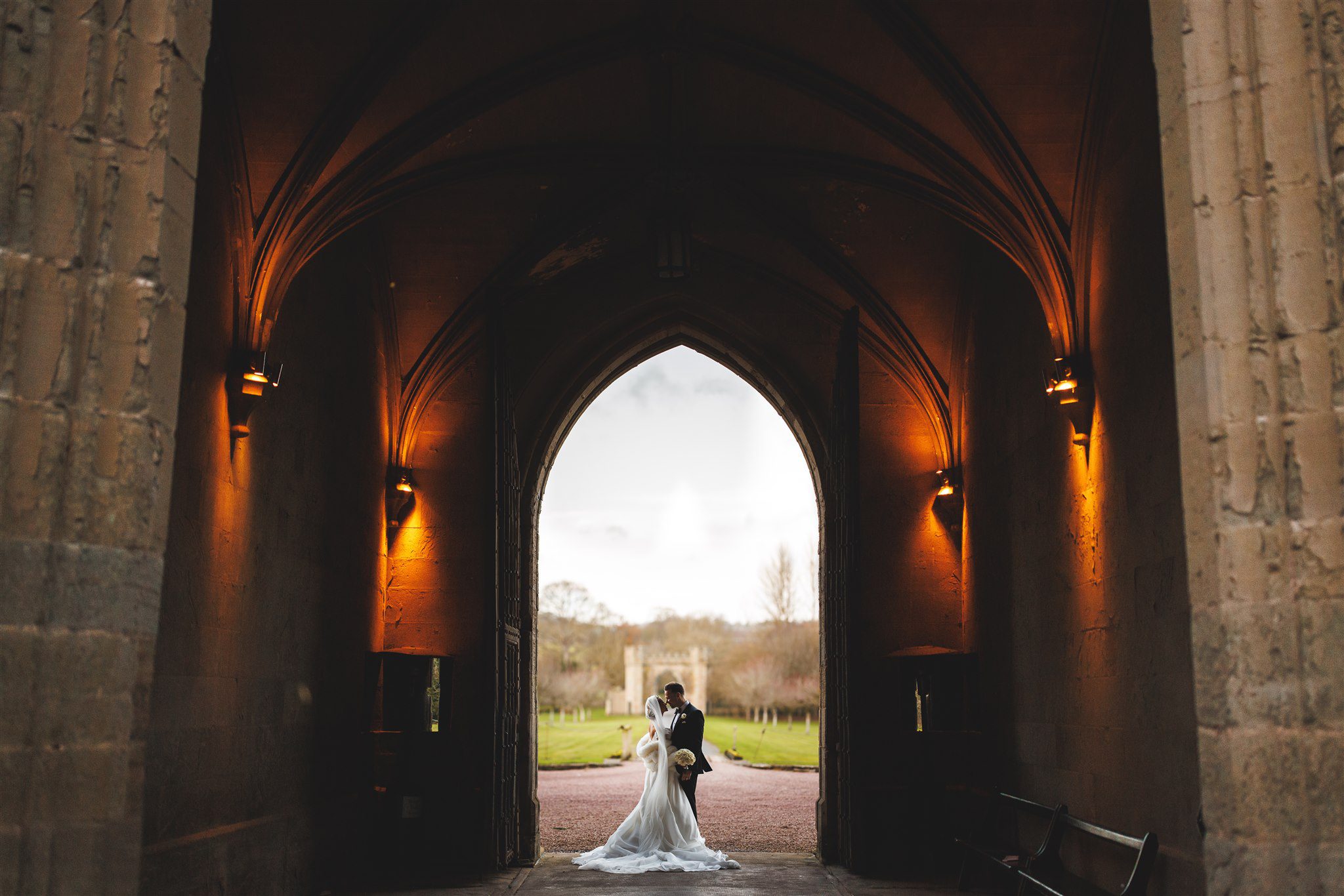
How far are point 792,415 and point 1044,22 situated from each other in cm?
557

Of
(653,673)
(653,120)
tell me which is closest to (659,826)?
(653,120)

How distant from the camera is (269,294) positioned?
757 cm

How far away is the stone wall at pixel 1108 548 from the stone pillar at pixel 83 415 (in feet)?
16.4

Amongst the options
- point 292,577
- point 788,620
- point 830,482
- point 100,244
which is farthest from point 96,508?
point 788,620

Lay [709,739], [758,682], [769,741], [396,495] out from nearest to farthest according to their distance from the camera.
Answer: [396,495] < [769,741] < [709,739] < [758,682]

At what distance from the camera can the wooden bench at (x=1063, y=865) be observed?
6.10m

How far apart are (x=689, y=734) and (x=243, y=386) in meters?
5.80

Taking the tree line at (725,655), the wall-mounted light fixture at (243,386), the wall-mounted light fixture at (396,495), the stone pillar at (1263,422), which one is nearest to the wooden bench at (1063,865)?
the stone pillar at (1263,422)

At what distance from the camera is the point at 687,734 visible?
11.1 metres

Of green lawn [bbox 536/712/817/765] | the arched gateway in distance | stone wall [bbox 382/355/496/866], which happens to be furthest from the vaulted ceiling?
the arched gateway in distance

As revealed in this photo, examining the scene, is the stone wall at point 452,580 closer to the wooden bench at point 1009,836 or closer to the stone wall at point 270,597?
the stone wall at point 270,597

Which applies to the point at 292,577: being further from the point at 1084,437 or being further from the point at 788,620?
the point at 788,620

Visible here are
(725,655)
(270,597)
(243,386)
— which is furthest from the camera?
(725,655)

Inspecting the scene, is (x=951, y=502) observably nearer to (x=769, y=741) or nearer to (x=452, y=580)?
(x=452, y=580)
